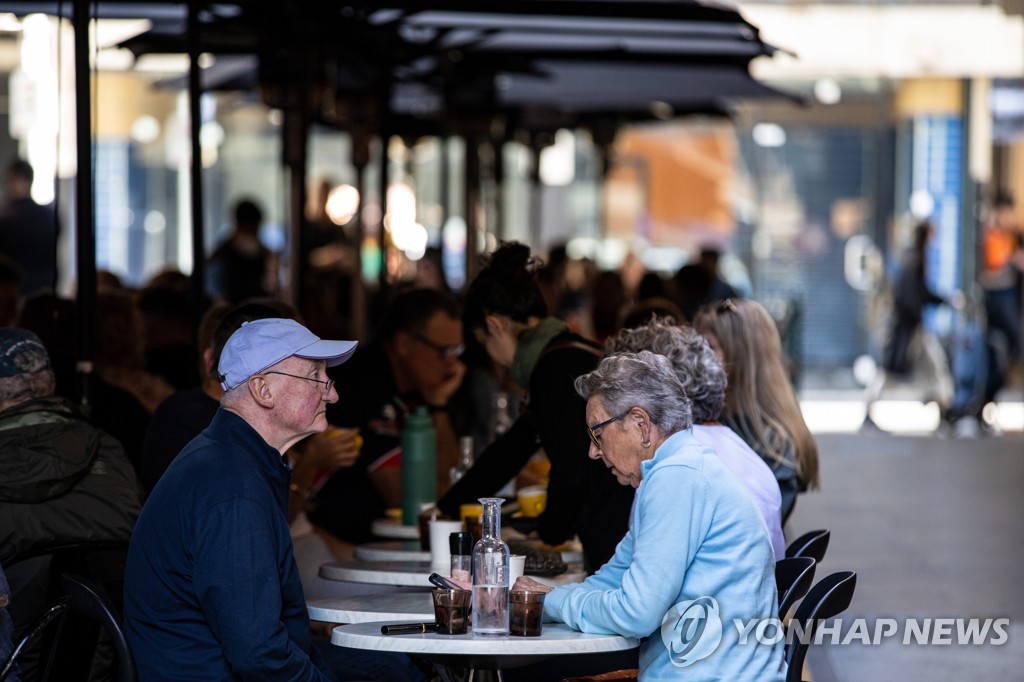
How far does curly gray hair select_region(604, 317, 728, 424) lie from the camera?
3.94 meters

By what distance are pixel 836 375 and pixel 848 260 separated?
1.34 m

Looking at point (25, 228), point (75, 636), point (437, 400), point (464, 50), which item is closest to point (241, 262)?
point (25, 228)

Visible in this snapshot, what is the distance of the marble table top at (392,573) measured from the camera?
12.7 ft

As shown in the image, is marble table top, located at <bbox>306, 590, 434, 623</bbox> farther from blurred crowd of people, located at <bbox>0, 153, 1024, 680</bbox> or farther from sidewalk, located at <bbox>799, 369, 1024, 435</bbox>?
sidewalk, located at <bbox>799, 369, 1024, 435</bbox>

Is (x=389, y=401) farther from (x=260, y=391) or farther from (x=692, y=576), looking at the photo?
(x=692, y=576)

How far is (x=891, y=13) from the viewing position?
16.1 metres

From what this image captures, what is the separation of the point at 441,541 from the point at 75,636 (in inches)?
35.7

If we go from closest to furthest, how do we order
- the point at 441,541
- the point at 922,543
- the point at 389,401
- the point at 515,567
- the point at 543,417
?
the point at 515,567 → the point at 441,541 → the point at 543,417 → the point at 389,401 → the point at 922,543

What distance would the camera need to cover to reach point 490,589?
3.14 meters

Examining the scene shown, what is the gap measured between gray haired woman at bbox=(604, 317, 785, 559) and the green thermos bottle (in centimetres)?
77

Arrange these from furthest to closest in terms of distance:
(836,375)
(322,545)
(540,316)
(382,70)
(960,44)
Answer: (836,375) < (960,44) < (382,70) < (322,545) < (540,316)

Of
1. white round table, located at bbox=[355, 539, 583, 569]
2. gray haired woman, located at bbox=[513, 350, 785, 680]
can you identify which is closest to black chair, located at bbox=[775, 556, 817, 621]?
gray haired woman, located at bbox=[513, 350, 785, 680]

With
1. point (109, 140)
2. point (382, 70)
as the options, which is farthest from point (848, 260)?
point (382, 70)

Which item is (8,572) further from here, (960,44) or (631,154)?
(631,154)
